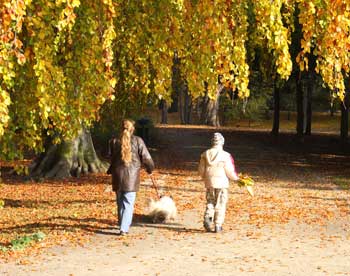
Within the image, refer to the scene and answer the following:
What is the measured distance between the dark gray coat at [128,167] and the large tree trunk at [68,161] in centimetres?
1003

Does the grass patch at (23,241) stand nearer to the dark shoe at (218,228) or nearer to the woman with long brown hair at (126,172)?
the woman with long brown hair at (126,172)

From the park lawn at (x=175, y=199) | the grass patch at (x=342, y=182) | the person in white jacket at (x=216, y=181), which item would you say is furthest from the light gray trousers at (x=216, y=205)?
the grass patch at (x=342, y=182)

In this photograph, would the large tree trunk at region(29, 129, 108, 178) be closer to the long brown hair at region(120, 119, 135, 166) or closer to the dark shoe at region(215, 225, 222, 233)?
the long brown hair at region(120, 119, 135, 166)

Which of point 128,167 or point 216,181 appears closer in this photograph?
point 128,167

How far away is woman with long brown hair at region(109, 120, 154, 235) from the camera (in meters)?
10.5

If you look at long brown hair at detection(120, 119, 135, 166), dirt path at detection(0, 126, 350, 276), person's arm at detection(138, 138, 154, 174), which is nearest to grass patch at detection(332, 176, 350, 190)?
dirt path at detection(0, 126, 350, 276)

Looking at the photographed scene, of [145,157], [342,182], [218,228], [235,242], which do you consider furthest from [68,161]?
[235,242]

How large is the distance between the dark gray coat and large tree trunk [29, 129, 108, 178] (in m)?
10.0

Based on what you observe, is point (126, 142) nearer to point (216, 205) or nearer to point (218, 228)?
point (216, 205)

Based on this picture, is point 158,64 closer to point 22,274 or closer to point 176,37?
point 176,37

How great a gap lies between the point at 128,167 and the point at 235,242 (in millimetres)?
1983

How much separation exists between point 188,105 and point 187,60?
5972 centimetres

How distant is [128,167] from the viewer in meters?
10.5

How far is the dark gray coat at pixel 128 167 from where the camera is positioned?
34.3ft
